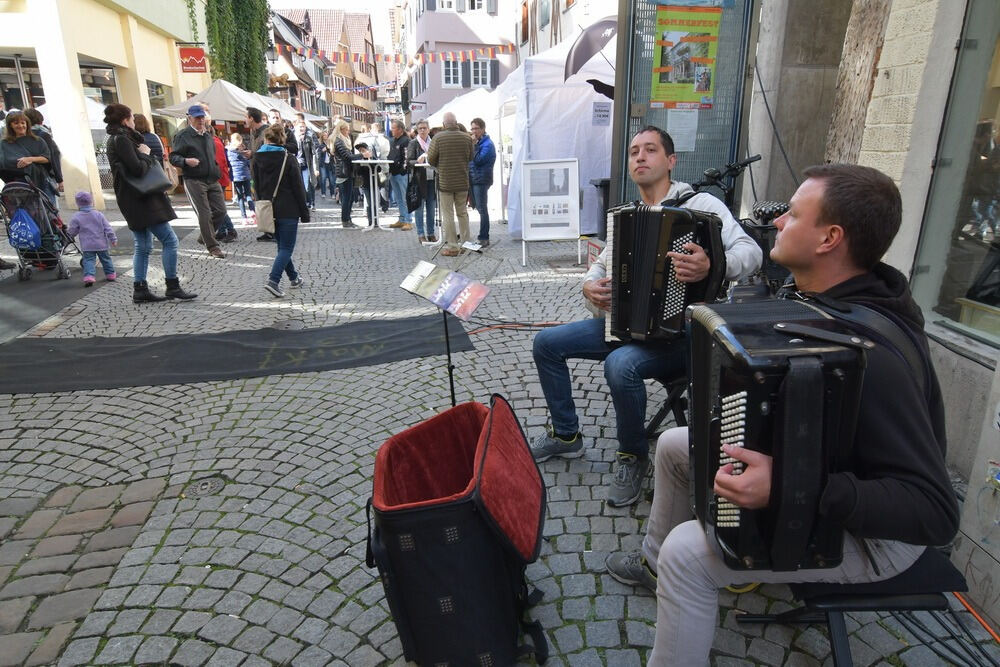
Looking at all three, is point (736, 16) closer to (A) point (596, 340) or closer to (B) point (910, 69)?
(B) point (910, 69)

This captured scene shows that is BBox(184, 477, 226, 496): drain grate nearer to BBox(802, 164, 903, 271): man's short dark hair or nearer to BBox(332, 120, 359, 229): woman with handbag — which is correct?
BBox(802, 164, 903, 271): man's short dark hair

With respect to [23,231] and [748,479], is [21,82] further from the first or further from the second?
[748,479]

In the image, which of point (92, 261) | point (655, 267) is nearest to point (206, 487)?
point (655, 267)

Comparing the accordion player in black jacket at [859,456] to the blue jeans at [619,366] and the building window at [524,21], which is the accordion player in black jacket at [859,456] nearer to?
the blue jeans at [619,366]

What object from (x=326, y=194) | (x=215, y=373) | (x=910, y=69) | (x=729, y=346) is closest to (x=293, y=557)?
(x=729, y=346)

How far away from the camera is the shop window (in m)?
3.05

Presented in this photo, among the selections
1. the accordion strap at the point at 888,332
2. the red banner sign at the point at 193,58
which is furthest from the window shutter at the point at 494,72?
the accordion strap at the point at 888,332

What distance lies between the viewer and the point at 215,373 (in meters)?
4.67

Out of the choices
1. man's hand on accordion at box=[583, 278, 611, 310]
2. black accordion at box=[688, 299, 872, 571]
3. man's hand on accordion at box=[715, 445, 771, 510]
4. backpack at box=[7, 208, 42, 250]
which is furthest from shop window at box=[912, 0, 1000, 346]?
backpack at box=[7, 208, 42, 250]

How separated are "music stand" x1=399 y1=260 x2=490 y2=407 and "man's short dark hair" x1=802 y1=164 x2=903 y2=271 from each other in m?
1.42

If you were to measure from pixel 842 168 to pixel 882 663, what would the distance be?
5.20 ft

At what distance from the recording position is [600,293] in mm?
3074

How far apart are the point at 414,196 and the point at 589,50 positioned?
137 inches

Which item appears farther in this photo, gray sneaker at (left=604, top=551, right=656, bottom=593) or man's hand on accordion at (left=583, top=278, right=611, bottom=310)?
man's hand on accordion at (left=583, top=278, right=611, bottom=310)
